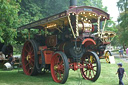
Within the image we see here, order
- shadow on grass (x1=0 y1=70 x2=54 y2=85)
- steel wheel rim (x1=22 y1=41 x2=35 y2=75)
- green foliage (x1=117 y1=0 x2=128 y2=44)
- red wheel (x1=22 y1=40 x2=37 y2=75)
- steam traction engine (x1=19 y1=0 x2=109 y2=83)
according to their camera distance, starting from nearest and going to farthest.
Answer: steam traction engine (x1=19 y1=0 x2=109 y2=83) → shadow on grass (x1=0 y1=70 x2=54 y2=85) → red wheel (x1=22 y1=40 x2=37 y2=75) → steel wheel rim (x1=22 y1=41 x2=35 y2=75) → green foliage (x1=117 y1=0 x2=128 y2=44)

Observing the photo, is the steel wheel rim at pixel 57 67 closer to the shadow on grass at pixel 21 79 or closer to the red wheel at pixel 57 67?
the red wheel at pixel 57 67

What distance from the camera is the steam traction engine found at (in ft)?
19.0

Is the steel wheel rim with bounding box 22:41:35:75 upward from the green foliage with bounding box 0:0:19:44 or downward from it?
downward

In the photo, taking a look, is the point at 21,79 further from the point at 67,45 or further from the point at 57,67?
the point at 67,45

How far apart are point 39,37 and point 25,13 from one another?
532cm

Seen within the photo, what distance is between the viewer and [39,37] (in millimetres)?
7891

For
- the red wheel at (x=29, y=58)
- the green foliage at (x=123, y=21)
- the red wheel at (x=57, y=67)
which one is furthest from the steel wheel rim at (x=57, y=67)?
the green foliage at (x=123, y=21)

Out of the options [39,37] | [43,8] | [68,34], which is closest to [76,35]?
[68,34]

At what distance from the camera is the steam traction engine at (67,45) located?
5.79m

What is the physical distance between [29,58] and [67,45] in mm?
2255

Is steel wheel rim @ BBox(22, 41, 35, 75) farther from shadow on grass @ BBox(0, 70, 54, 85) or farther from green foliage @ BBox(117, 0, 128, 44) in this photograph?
green foliage @ BBox(117, 0, 128, 44)

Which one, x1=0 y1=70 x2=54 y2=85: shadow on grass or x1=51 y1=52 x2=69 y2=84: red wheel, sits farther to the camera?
x1=0 y1=70 x2=54 y2=85: shadow on grass

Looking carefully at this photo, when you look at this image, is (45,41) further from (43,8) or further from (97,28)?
(43,8)

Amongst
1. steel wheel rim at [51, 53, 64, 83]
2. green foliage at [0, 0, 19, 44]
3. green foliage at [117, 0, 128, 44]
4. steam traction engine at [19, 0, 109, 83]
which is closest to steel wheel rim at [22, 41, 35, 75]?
steam traction engine at [19, 0, 109, 83]
